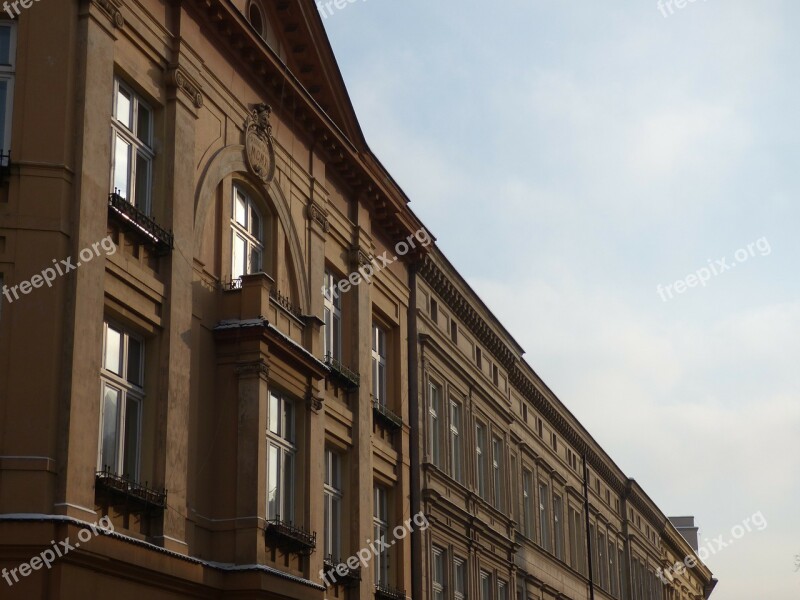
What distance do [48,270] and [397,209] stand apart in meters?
14.9

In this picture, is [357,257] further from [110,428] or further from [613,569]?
[613,569]

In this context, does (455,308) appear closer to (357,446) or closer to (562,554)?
(357,446)

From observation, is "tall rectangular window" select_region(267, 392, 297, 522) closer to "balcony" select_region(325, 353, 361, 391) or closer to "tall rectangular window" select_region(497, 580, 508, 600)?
"balcony" select_region(325, 353, 361, 391)

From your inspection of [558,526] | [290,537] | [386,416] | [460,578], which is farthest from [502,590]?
[290,537]

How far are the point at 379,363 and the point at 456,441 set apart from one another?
18.9 feet

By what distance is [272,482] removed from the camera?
2334 centimetres

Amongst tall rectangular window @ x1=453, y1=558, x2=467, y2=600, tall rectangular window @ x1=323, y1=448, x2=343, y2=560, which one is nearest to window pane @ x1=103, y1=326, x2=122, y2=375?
tall rectangular window @ x1=323, y1=448, x2=343, y2=560

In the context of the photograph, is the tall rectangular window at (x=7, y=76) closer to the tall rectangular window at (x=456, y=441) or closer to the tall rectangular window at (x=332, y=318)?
the tall rectangular window at (x=332, y=318)

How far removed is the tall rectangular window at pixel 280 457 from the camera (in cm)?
2325

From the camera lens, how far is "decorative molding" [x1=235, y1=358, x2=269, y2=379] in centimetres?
2216

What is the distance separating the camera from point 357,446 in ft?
91.8

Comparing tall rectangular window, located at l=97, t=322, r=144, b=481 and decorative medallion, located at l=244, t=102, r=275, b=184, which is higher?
decorative medallion, located at l=244, t=102, r=275, b=184

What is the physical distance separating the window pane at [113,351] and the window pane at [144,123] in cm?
343

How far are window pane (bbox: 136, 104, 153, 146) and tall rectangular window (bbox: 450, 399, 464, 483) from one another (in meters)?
16.8
